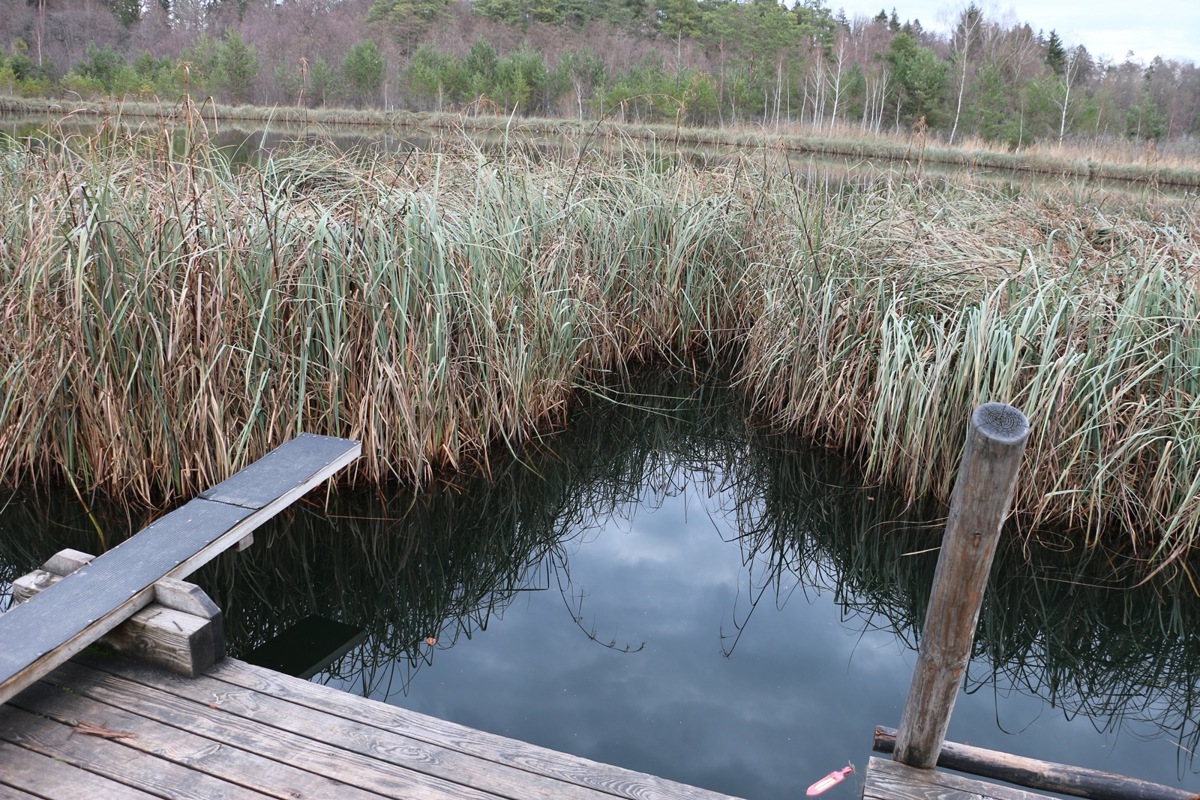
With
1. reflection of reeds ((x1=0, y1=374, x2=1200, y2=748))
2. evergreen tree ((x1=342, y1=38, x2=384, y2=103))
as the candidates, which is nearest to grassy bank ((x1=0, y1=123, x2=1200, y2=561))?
reflection of reeds ((x1=0, y1=374, x2=1200, y2=748))

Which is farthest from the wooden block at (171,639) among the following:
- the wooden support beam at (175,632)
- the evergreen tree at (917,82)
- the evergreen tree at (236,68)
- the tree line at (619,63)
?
the evergreen tree at (236,68)

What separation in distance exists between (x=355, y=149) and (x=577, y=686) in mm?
3257

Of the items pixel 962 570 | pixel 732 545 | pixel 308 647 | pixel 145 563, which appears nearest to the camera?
→ pixel 962 570

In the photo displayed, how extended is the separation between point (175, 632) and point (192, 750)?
325 mm

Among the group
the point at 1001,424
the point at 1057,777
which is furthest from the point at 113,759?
the point at 1057,777

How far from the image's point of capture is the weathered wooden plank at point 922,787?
5.81 ft

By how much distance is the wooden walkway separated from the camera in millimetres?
1698

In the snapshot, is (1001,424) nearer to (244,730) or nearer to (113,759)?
(244,730)

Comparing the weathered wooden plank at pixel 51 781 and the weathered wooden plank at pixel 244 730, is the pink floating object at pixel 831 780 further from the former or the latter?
the weathered wooden plank at pixel 51 781

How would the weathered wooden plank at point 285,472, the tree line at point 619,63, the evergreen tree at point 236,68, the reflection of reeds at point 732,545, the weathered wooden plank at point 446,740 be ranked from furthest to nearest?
1. the evergreen tree at point 236,68
2. the tree line at point 619,63
3. the reflection of reeds at point 732,545
4. the weathered wooden plank at point 285,472
5. the weathered wooden plank at point 446,740

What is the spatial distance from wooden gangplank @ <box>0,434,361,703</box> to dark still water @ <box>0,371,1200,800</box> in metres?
0.48

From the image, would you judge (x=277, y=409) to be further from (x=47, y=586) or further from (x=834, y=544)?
(x=834, y=544)

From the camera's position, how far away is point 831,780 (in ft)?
7.61

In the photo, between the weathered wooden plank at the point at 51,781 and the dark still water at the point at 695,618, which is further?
the dark still water at the point at 695,618
